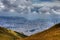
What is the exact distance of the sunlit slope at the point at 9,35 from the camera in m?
7.38

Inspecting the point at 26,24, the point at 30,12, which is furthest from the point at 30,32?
the point at 30,12

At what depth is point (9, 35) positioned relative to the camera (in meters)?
7.62

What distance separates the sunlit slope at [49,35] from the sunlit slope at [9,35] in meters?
0.45

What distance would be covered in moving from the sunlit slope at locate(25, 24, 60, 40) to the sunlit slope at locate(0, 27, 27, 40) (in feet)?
1.47

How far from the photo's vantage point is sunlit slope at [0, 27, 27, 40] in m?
7.38

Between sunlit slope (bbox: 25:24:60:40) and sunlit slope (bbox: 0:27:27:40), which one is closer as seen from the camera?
sunlit slope (bbox: 25:24:60:40)

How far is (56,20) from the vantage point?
7.60 metres

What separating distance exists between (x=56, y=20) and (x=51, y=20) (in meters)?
0.23

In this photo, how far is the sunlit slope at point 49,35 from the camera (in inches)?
281

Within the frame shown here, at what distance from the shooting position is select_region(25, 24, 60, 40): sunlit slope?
7142mm

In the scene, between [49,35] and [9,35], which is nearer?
[49,35]

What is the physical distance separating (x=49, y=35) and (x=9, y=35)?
183 centimetres

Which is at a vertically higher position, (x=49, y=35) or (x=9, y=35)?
(x=49, y=35)

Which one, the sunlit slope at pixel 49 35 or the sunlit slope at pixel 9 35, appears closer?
the sunlit slope at pixel 49 35
